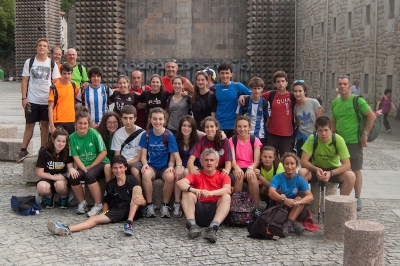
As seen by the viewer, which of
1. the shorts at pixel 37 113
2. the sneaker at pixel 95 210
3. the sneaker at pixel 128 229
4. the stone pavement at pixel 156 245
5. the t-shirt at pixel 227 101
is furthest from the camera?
the shorts at pixel 37 113

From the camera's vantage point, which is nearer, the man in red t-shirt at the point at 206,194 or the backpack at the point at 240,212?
the man in red t-shirt at the point at 206,194

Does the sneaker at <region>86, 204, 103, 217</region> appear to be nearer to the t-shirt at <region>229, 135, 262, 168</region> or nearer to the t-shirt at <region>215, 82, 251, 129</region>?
the t-shirt at <region>229, 135, 262, 168</region>

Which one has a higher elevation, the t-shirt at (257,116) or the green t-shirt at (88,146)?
the t-shirt at (257,116)

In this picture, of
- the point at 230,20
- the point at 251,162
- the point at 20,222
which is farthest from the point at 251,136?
the point at 230,20

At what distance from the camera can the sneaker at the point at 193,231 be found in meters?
6.61

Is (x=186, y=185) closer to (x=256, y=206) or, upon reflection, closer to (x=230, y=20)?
(x=256, y=206)

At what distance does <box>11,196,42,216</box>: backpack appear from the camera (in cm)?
761

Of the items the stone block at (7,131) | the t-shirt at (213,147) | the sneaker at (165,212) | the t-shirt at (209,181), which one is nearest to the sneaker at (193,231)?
the t-shirt at (209,181)

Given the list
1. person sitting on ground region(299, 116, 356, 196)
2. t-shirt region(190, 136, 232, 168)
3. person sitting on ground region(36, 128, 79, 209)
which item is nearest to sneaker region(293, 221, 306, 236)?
person sitting on ground region(299, 116, 356, 196)

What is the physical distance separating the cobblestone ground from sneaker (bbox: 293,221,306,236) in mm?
70

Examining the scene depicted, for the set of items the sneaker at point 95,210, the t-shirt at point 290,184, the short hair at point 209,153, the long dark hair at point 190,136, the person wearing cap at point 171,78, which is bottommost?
the sneaker at point 95,210

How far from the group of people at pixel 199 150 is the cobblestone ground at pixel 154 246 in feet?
0.63

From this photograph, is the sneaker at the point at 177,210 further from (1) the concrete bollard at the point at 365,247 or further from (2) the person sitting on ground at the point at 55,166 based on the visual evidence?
(1) the concrete bollard at the point at 365,247

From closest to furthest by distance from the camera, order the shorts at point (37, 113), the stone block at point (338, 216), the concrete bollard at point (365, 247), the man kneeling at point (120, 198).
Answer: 1. the concrete bollard at point (365, 247)
2. the stone block at point (338, 216)
3. the man kneeling at point (120, 198)
4. the shorts at point (37, 113)
